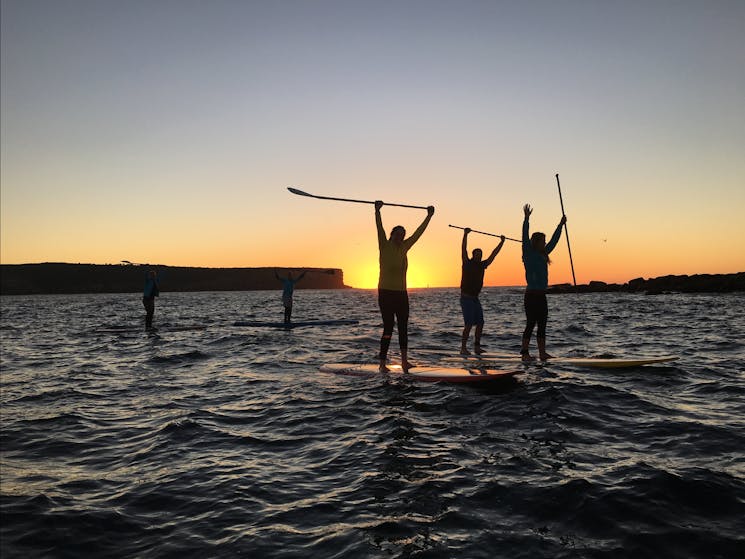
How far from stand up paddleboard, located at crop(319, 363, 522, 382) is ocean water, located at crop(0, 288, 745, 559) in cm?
22

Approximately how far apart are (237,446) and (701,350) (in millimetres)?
12254

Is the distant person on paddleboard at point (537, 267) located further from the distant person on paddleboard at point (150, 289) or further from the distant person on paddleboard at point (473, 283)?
the distant person on paddleboard at point (150, 289)

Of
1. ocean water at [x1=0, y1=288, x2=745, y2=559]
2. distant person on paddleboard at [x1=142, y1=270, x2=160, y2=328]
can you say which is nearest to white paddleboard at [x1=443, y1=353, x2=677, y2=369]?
ocean water at [x1=0, y1=288, x2=745, y2=559]

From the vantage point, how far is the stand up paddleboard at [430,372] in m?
8.71

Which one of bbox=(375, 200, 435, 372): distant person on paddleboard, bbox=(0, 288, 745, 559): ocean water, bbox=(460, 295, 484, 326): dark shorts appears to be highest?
bbox=(375, 200, 435, 372): distant person on paddleboard

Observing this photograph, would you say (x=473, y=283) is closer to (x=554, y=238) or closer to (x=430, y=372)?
(x=554, y=238)

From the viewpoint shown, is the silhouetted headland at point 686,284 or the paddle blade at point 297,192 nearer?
the paddle blade at point 297,192

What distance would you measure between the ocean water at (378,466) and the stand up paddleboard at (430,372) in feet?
0.71

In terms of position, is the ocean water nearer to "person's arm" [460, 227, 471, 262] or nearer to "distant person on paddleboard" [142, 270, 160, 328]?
"person's arm" [460, 227, 471, 262]

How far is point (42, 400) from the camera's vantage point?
8.70 meters

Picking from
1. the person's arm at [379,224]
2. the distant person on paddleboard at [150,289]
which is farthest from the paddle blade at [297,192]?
the distant person on paddleboard at [150,289]

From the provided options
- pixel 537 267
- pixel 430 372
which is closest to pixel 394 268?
pixel 430 372

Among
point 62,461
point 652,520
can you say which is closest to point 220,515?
point 62,461

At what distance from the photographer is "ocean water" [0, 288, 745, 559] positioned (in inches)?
147
